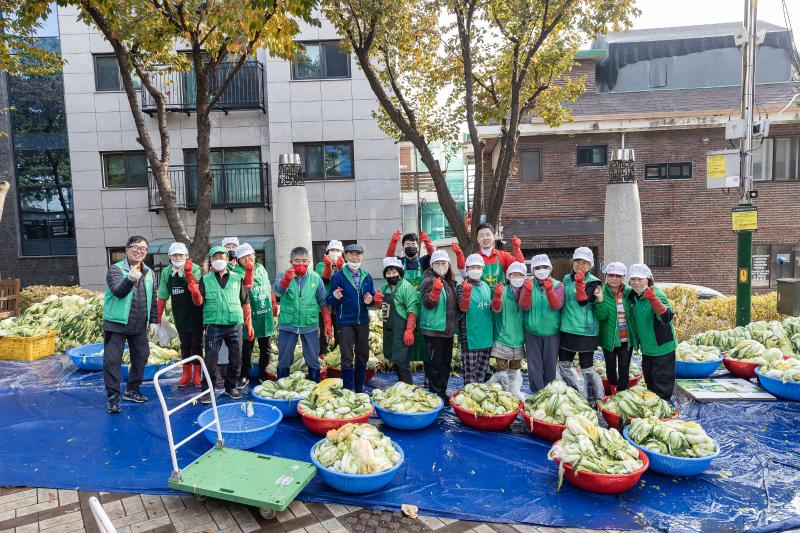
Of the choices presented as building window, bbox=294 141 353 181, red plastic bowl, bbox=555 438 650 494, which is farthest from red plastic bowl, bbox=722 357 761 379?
building window, bbox=294 141 353 181

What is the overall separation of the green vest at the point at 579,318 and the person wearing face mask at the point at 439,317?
130cm

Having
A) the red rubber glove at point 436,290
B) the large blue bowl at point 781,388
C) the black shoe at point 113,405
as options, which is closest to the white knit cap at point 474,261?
the red rubber glove at point 436,290

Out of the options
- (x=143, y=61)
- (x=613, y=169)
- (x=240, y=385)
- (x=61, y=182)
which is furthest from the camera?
(x=61, y=182)

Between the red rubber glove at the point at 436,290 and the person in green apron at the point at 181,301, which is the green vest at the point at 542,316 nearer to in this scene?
the red rubber glove at the point at 436,290

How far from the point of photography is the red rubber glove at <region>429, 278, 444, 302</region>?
585 cm

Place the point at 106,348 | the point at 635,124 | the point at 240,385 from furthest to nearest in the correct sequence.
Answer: the point at 635,124, the point at 240,385, the point at 106,348

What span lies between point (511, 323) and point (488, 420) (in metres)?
1.32

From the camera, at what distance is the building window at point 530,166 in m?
16.3

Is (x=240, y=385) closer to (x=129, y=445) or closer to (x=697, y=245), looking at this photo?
(x=129, y=445)

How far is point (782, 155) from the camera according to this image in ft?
52.7

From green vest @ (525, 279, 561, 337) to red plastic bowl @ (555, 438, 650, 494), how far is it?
77.9 inches

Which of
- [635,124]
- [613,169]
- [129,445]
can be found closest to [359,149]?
[613,169]

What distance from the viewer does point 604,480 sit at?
159 inches

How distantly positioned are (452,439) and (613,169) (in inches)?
350
